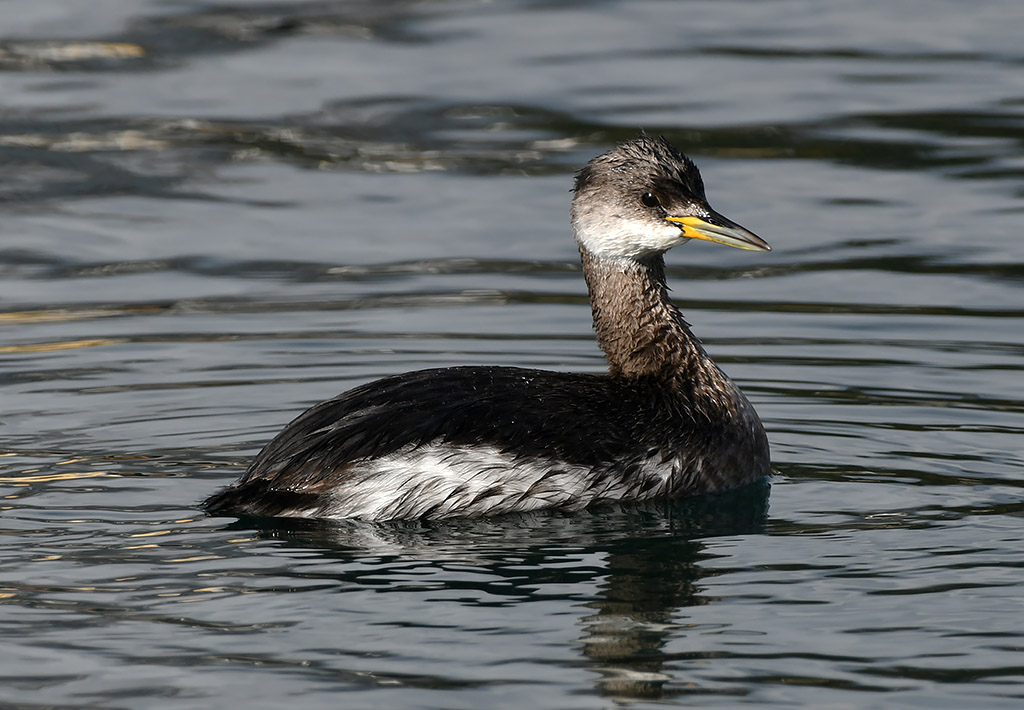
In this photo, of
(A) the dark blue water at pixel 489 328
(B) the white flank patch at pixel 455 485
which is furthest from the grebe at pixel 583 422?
(A) the dark blue water at pixel 489 328

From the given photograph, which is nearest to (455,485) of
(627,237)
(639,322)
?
(639,322)

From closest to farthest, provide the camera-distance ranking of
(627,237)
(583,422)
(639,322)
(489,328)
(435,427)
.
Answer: (435,427) < (583,422) < (627,237) < (639,322) < (489,328)

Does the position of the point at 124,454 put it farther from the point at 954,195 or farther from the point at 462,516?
the point at 954,195

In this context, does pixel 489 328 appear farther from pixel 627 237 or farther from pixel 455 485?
pixel 455 485

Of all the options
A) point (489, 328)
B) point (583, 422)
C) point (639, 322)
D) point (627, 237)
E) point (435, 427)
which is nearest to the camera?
point (435, 427)

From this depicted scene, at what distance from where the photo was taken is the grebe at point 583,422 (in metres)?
7.96

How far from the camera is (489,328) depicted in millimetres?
11883

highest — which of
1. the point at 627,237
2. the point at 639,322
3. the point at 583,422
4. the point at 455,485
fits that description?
the point at 627,237

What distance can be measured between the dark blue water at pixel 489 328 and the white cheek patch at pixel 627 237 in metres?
1.23

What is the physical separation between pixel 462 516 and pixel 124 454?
1.96 m

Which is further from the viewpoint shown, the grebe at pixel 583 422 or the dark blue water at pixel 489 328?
the grebe at pixel 583 422

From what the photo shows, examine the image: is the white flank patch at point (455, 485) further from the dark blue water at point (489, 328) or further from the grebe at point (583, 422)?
the dark blue water at point (489, 328)

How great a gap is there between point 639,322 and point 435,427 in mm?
1636

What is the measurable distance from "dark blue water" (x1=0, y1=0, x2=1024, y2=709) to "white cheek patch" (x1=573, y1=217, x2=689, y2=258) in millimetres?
1229
